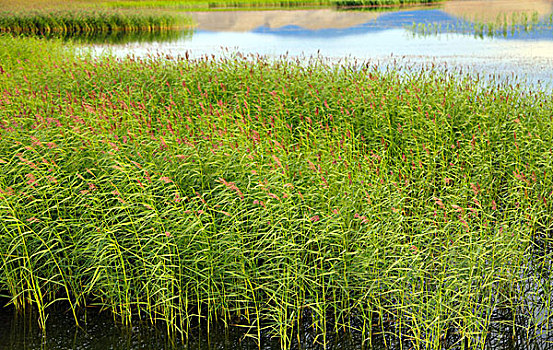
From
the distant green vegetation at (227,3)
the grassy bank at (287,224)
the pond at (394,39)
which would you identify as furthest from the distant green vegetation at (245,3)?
the grassy bank at (287,224)

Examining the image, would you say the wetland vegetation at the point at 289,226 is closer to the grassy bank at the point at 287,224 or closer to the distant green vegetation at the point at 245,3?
the grassy bank at the point at 287,224

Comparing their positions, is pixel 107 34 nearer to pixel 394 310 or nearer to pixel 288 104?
pixel 288 104

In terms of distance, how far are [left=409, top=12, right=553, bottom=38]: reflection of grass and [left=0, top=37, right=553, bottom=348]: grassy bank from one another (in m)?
20.9

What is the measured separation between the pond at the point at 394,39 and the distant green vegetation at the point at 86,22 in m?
2.66

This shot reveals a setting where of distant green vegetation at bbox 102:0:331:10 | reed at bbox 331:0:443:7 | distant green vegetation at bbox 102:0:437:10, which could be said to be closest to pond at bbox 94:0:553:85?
reed at bbox 331:0:443:7

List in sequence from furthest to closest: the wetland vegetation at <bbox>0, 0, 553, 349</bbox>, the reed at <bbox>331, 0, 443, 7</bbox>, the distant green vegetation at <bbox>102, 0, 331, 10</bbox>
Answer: the distant green vegetation at <bbox>102, 0, 331, 10</bbox>
the reed at <bbox>331, 0, 443, 7</bbox>
the wetland vegetation at <bbox>0, 0, 553, 349</bbox>

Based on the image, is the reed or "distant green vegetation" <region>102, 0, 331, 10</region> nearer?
the reed

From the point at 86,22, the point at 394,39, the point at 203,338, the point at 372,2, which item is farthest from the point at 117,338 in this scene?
the point at 372,2

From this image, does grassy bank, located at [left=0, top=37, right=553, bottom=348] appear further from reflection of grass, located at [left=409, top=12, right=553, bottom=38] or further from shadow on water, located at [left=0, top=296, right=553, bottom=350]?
reflection of grass, located at [left=409, top=12, right=553, bottom=38]

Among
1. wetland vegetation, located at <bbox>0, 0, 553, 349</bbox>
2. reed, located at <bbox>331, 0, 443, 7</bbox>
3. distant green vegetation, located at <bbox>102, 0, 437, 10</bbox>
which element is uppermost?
distant green vegetation, located at <bbox>102, 0, 437, 10</bbox>

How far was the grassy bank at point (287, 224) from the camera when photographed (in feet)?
18.2

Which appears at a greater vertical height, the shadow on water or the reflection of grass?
the reflection of grass

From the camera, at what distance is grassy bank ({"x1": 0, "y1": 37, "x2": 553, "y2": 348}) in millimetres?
5551

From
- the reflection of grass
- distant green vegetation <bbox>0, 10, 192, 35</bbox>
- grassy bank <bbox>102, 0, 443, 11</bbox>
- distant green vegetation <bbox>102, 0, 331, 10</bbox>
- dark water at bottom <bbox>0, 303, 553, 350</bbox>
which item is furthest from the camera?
distant green vegetation <bbox>102, 0, 331, 10</bbox>
